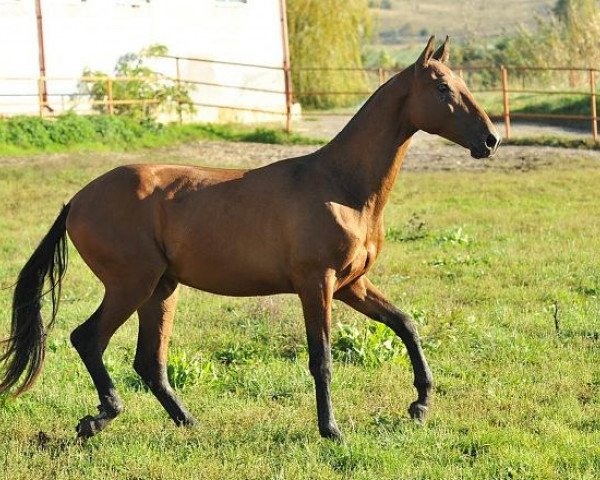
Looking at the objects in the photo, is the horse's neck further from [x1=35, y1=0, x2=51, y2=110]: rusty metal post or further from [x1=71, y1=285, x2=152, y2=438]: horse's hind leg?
[x1=35, y1=0, x2=51, y2=110]: rusty metal post

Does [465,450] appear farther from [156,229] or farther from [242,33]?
[242,33]

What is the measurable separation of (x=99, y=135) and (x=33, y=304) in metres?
15.7

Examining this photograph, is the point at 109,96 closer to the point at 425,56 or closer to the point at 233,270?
the point at 233,270

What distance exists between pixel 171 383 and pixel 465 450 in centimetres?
224

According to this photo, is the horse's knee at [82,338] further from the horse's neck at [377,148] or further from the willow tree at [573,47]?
the willow tree at [573,47]

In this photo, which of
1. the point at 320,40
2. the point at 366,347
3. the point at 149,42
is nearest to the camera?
the point at 366,347

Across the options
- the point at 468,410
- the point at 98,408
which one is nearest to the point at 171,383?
the point at 98,408

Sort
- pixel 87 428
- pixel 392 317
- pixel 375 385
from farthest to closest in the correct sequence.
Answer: pixel 375 385 < pixel 392 317 < pixel 87 428

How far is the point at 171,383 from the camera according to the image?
7617mm

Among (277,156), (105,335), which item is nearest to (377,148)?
(105,335)

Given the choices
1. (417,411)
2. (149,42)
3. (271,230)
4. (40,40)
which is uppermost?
(40,40)

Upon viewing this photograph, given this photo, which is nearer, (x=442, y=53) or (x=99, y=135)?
(x=442, y=53)

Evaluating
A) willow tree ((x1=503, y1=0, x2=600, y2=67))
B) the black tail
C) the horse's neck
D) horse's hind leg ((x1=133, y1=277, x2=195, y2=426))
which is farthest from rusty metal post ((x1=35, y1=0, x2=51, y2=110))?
the horse's neck

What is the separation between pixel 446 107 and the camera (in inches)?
256
